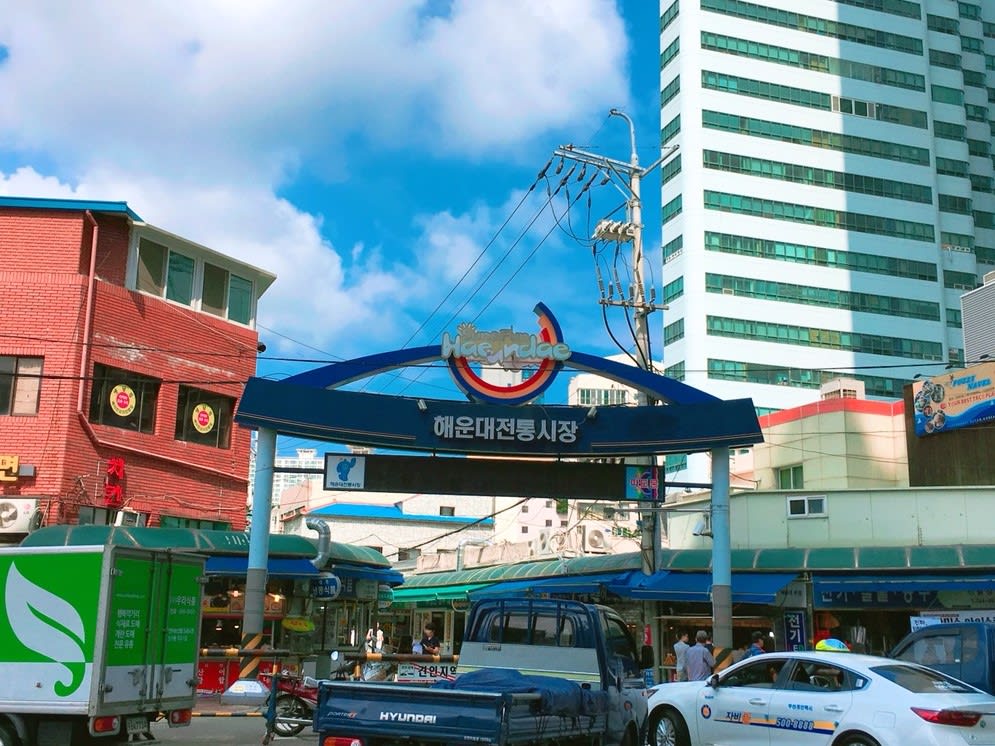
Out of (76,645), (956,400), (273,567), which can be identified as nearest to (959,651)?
(76,645)

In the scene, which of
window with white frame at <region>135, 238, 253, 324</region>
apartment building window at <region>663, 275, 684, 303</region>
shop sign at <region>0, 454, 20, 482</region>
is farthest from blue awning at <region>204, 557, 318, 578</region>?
apartment building window at <region>663, 275, 684, 303</region>

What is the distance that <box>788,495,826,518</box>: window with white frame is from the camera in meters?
26.5

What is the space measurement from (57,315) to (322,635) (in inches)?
412

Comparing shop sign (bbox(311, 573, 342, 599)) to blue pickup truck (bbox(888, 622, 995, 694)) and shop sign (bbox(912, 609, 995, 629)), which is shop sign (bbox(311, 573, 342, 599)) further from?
blue pickup truck (bbox(888, 622, 995, 694))

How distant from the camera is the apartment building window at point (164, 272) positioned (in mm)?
27453

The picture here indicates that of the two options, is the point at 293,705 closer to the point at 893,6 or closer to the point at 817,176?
the point at 817,176

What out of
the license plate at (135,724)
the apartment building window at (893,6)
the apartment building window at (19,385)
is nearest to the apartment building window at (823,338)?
the apartment building window at (893,6)

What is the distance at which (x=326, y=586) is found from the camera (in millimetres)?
A: 26609

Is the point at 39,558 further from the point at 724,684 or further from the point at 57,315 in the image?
the point at 57,315

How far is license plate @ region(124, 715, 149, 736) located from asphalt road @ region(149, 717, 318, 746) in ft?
5.58

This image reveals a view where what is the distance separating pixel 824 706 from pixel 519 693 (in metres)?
3.94

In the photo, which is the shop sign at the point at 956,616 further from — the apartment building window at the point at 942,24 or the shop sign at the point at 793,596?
the apartment building window at the point at 942,24

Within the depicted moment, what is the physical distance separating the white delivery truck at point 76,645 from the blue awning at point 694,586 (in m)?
14.1

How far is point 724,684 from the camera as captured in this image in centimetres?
1316
